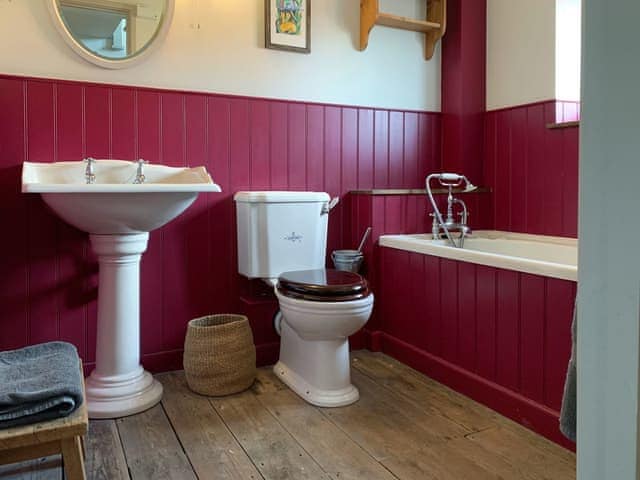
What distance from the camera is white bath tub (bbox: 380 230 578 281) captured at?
1852mm

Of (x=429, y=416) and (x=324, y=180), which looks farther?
(x=324, y=180)

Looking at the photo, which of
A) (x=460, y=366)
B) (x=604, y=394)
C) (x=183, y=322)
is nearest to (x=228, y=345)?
(x=183, y=322)

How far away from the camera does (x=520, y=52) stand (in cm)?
271

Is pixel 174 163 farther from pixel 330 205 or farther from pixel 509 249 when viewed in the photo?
pixel 509 249

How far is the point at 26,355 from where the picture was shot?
1.56 metres

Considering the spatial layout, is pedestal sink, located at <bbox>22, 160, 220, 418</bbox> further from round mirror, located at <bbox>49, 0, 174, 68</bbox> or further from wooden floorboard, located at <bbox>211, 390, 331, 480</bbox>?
round mirror, located at <bbox>49, 0, 174, 68</bbox>

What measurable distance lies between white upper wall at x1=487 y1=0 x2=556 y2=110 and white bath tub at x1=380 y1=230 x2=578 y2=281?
2.28 feet

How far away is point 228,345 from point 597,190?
5.97 feet

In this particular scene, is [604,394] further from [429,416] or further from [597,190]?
[429,416]

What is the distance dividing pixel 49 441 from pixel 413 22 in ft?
8.06

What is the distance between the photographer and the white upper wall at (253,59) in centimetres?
208

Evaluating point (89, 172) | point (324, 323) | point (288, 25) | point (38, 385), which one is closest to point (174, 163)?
point (89, 172)

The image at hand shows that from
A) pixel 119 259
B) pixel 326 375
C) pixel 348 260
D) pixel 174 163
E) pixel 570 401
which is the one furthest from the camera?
pixel 348 260

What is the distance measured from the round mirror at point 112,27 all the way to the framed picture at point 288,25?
450 mm
